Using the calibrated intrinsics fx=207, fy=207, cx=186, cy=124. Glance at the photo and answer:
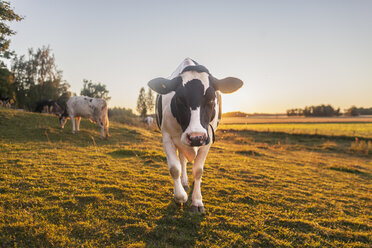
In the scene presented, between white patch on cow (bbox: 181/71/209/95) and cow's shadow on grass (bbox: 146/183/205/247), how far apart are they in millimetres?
2106

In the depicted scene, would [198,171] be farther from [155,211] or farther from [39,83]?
[39,83]

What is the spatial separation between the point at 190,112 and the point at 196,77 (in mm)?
670

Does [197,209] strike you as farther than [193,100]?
Yes

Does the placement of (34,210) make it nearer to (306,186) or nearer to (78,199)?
(78,199)

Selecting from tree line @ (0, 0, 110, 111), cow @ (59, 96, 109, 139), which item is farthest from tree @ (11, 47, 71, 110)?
cow @ (59, 96, 109, 139)

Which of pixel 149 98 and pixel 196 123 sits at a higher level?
pixel 149 98

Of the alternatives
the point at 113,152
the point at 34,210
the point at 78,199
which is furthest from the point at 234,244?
the point at 113,152

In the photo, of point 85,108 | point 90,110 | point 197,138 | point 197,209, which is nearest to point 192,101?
point 197,138

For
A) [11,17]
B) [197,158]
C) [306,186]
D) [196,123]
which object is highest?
[11,17]

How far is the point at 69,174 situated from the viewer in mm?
5051

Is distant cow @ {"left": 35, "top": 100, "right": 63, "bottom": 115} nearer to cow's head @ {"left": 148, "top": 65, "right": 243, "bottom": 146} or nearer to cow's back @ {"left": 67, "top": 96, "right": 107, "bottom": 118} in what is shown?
cow's back @ {"left": 67, "top": 96, "right": 107, "bottom": 118}

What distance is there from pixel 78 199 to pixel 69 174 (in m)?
1.73

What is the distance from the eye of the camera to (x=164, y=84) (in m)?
3.67

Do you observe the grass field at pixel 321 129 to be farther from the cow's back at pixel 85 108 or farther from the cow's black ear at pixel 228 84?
the cow's black ear at pixel 228 84
